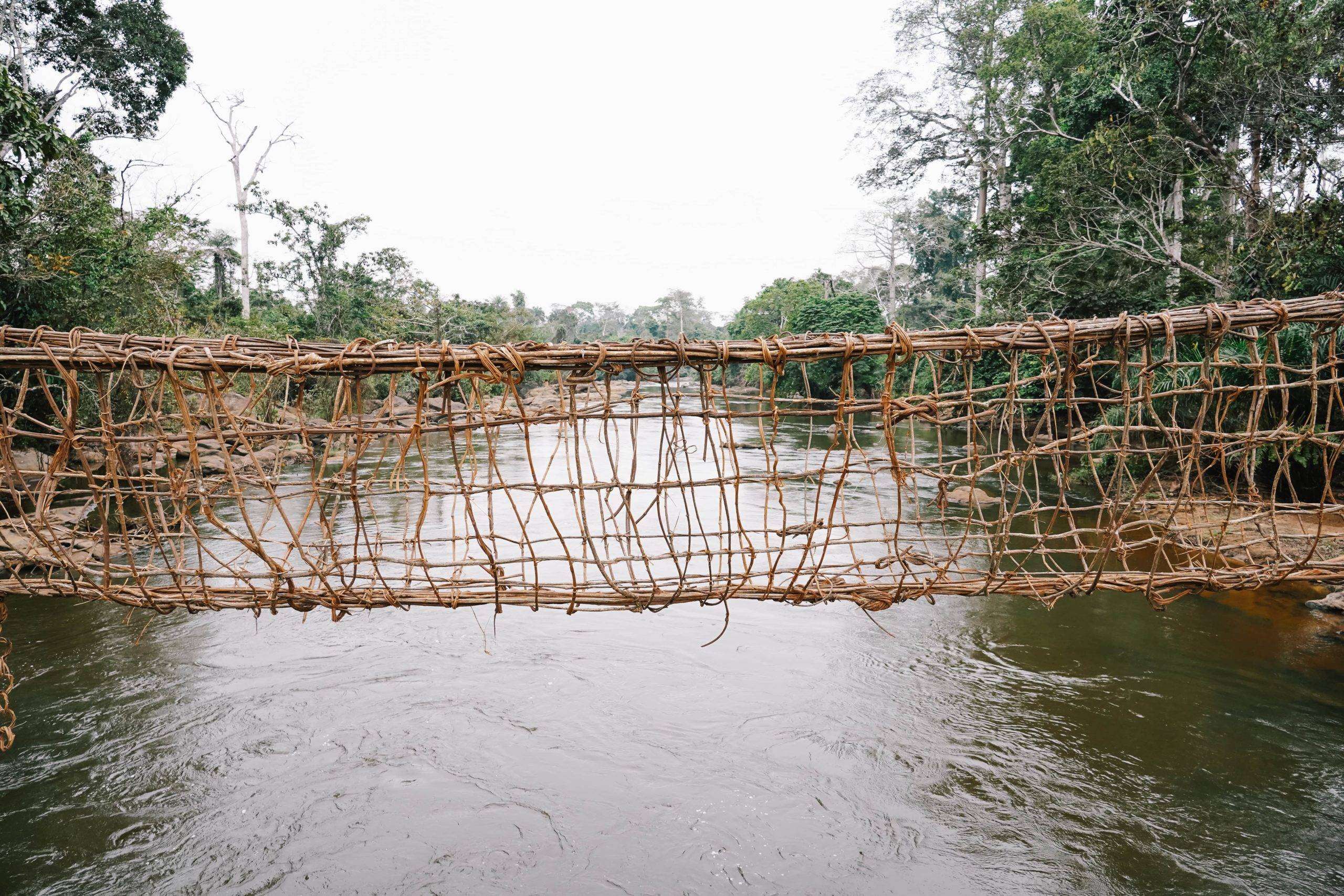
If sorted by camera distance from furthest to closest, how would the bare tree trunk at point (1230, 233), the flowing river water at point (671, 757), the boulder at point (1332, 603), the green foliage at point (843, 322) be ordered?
1. the green foliage at point (843, 322)
2. the bare tree trunk at point (1230, 233)
3. the boulder at point (1332, 603)
4. the flowing river water at point (671, 757)

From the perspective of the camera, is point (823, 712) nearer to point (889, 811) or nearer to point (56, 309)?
point (889, 811)

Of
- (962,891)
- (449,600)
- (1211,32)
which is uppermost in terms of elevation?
(1211,32)

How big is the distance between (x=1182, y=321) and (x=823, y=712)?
8.68 ft

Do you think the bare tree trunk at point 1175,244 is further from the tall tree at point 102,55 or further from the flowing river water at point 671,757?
the tall tree at point 102,55

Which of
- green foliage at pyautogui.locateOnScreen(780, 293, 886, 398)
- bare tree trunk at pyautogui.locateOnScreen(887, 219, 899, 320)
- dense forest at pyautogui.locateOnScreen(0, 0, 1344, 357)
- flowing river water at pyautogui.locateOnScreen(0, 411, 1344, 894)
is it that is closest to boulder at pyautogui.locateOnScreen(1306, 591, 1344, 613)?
flowing river water at pyautogui.locateOnScreen(0, 411, 1344, 894)

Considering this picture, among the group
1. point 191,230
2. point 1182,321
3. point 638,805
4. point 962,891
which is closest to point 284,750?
point 638,805

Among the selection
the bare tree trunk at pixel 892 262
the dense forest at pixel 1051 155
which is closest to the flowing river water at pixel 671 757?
the dense forest at pixel 1051 155

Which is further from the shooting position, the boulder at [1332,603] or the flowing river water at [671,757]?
the boulder at [1332,603]

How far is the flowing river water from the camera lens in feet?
8.89

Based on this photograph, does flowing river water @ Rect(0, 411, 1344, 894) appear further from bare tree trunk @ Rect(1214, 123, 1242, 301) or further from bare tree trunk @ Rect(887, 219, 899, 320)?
bare tree trunk @ Rect(887, 219, 899, 320)

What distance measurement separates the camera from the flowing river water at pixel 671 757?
271 centimetres

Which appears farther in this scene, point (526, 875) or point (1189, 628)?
point (1189, 628)

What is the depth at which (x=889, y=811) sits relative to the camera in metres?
3.04

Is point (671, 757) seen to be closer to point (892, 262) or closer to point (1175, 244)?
point (1175, 244)
